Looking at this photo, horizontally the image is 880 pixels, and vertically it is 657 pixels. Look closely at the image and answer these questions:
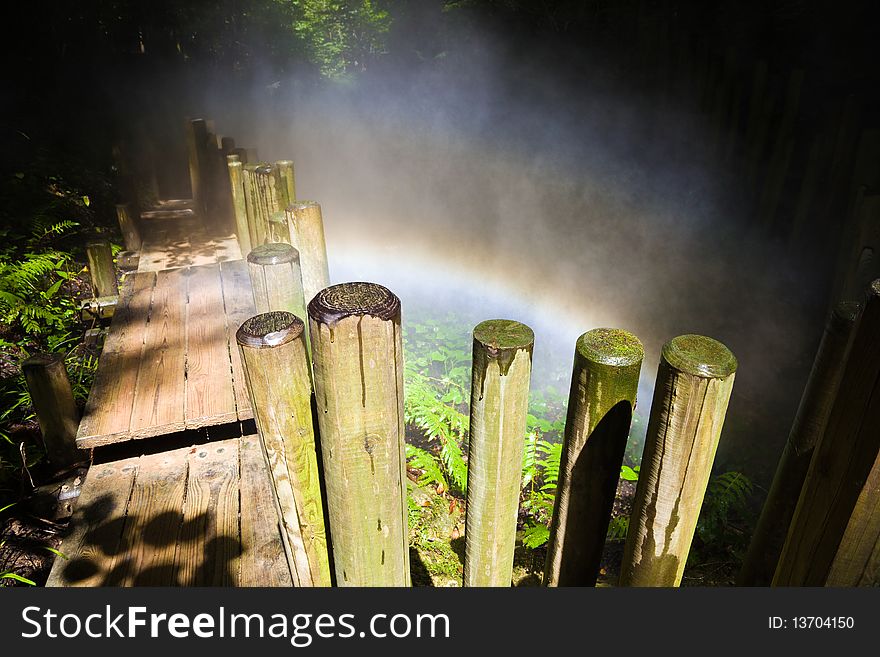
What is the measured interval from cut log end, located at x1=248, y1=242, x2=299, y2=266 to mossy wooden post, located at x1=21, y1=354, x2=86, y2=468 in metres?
1.41

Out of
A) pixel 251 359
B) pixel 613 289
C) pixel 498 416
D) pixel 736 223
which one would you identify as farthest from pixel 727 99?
pixel 251 359

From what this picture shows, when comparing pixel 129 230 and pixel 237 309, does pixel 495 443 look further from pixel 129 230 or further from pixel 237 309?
pixel 129 230

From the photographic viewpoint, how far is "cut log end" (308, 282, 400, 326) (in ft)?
3.74

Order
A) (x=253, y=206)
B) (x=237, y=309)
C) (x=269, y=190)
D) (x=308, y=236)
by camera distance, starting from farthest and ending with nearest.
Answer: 1. (x=253, y=206)
2. (x=269, y=190)
3. (x=237, y=309)
4. (x=308, y=236)

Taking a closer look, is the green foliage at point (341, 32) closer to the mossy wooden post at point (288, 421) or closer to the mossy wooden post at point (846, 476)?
the mossy wooden post at point (288, 421)

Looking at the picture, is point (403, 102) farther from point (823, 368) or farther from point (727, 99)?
point (823, 368)

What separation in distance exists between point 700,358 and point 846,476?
0.43 meters

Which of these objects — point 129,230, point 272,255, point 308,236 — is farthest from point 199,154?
point 272,255

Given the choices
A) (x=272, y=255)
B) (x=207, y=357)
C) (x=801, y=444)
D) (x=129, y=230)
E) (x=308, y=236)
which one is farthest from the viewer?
(x=129, y=230)

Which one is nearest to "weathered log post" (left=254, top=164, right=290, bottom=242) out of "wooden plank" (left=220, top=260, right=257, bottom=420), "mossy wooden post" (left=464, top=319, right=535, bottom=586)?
"wooden plank" (left=220, top=260, right=257, bottom=420)

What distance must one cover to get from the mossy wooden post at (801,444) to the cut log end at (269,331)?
151cm

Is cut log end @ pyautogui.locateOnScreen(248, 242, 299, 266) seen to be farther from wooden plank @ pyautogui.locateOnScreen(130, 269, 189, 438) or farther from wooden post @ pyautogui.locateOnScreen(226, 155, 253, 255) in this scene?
wooden post @ pyautogui.locateOnScreen(226, 155, 253, 255)

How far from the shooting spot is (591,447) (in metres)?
1.56

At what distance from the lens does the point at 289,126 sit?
17719 mm
